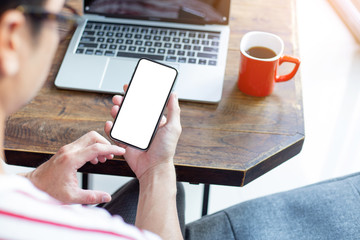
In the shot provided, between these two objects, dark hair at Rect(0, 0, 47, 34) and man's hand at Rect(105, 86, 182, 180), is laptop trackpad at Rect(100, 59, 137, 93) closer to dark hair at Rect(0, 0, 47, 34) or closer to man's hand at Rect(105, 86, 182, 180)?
man's hand at Rect(105, 86, 182, 180)

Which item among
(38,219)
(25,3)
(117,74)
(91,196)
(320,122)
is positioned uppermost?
(25,3)

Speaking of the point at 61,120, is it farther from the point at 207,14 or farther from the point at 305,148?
the point at 305,148

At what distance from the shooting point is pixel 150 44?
1.11 meters

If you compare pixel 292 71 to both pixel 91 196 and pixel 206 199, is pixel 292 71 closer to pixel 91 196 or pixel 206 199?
pixel 91 196

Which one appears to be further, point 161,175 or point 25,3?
point 161,175

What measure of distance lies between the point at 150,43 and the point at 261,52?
27 centimetres

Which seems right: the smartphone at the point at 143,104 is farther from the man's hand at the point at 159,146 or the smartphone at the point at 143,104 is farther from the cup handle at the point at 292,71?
the cup handle at the point at 292,71

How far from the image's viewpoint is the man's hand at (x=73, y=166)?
907 mm

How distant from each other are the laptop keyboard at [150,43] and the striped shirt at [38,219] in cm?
60

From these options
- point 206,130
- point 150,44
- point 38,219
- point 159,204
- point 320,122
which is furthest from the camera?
point 320,122

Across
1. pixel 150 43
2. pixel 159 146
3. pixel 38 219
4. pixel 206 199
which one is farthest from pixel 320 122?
pixel 38 219

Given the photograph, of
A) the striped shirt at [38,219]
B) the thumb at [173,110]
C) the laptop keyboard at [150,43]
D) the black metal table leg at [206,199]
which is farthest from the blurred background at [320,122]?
the striped shirt at [38,219]

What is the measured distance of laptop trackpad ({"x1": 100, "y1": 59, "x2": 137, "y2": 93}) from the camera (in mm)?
1037

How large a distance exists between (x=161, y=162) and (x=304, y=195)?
1.26ft
